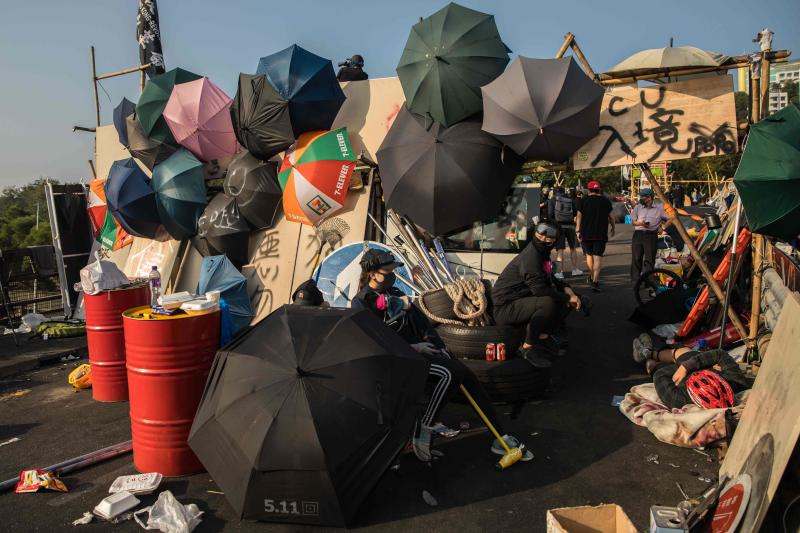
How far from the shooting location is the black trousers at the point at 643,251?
952 centimetres

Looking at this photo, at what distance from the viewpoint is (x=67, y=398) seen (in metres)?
6.52

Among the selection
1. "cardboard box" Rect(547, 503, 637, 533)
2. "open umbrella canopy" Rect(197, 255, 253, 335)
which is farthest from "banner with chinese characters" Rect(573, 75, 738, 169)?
"open umbrella canopy" Rect(197, 255, 253, 335)

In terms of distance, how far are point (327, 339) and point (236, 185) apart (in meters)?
5.94

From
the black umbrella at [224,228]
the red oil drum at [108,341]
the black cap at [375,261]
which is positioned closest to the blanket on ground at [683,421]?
the black cap at [375,261]

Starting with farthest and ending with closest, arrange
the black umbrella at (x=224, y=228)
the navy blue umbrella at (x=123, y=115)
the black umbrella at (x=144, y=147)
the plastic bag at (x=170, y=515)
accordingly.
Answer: the navy blue umbrella at (x=123, y=115)
the black umbrella at (x=144, y=147)
the black umbrella at (x=224, y=228)
the plastic bag at (x=170, y=515)

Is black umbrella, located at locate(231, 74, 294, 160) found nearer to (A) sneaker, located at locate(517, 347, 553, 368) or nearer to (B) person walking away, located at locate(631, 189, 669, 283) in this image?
(A) sneaker, located at locate(517, 347, 553, 368)

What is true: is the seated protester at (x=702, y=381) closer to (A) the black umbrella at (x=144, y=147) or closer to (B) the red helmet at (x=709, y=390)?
(B) the red helmet at (x=709, y=390)

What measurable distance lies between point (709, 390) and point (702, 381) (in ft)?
0.42

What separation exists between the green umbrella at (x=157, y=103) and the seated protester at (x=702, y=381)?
27.9 ft

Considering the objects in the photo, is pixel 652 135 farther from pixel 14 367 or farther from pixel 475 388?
pixel 14 367

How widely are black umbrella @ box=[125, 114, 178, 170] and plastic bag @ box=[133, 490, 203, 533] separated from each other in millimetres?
7388

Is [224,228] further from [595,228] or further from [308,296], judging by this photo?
[595,228]

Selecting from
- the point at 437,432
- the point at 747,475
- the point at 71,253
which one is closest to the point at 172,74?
the point at 71,253

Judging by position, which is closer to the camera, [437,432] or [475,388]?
[475,388]
